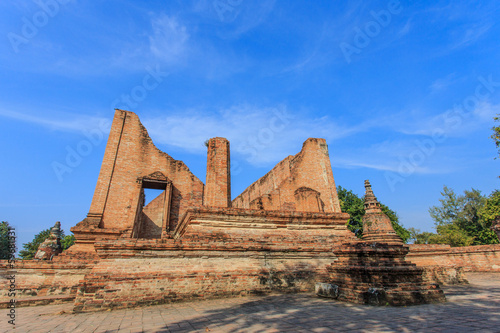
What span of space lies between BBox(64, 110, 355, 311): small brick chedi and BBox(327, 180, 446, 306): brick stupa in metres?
1.22

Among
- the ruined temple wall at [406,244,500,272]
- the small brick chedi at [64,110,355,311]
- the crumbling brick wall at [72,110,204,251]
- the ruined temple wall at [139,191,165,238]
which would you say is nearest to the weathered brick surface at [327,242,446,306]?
the small brick chedi at [64,110,355,311]

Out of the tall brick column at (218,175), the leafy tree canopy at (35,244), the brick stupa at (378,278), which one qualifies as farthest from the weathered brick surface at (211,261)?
the leafy tree canopy at (35,244)

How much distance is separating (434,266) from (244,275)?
6633 mm

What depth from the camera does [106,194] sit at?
12180mm

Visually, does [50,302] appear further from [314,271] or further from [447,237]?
[447,237]

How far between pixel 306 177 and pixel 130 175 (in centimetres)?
1164

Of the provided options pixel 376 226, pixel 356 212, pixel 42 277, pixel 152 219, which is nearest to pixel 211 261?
pixel 376 226

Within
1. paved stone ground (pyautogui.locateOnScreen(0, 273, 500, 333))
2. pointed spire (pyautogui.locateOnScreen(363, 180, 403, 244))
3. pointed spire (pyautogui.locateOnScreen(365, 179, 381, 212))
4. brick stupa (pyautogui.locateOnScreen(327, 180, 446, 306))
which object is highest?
pointed spire (pyautogui.locateOnScreen(365, 179, 381, 212))

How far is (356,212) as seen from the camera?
25.0 meters

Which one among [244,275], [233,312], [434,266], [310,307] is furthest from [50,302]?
[434,266]

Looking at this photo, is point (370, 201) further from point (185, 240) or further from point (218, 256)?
point (185, 240)

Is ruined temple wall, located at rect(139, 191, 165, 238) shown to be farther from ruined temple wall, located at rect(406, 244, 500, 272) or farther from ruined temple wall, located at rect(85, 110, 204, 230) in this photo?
ruined temple wall, located at rect(406, 244, 500, 272)

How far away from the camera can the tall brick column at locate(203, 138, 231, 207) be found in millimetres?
10188

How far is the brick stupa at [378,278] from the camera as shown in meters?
4.23
